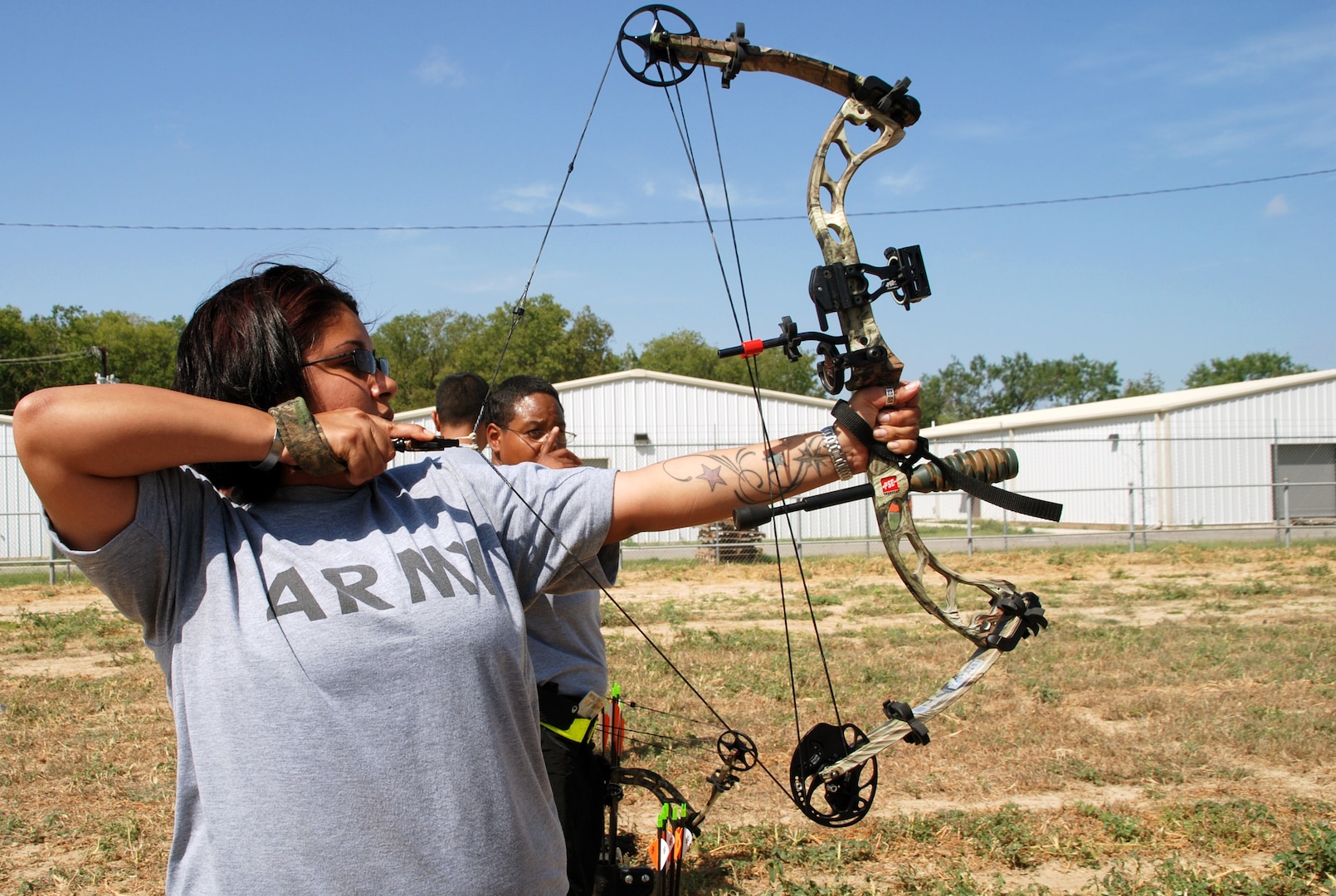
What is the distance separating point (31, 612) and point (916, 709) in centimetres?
1212

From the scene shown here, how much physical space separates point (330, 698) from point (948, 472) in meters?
1.51

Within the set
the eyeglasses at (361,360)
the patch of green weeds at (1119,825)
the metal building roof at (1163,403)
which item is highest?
the metal building roof at (1163,403)

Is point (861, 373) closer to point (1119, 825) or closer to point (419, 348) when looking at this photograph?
point (1119, 825)

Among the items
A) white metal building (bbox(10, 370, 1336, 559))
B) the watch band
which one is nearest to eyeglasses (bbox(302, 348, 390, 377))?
the watch band

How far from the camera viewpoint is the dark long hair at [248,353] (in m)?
1.52

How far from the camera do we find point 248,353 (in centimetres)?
152

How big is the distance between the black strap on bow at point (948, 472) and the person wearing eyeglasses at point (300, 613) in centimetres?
84

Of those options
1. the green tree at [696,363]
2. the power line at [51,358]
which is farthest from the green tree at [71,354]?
the green tree at [696,363]

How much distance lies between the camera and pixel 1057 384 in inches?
2702

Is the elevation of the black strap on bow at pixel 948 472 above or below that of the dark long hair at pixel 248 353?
below

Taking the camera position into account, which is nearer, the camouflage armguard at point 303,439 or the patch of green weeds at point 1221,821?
the camouflage armguard at point 303,439

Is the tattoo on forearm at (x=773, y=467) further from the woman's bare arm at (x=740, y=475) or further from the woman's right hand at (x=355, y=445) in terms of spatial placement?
the woman's right hand at (x=355, y=445)

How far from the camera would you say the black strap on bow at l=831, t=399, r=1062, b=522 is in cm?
203

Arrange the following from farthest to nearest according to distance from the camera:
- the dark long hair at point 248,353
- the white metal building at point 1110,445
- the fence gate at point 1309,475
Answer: the fence gate at point 1309,475 < the white metal building at point 1110,445 < the dark long hair at point 248,353
